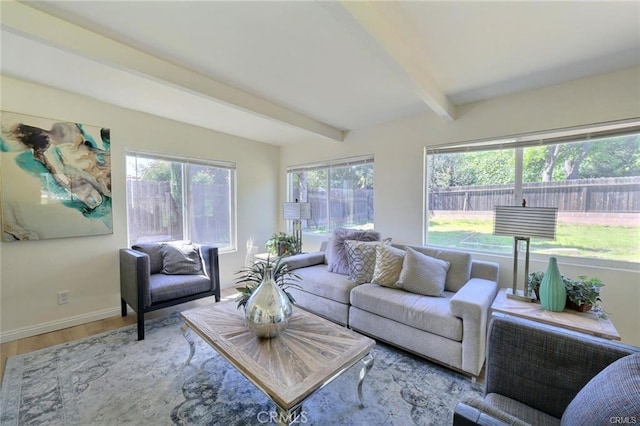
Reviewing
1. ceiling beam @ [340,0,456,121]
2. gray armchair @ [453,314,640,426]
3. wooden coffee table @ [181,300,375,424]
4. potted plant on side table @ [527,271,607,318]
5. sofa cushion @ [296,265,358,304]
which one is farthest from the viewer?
sofa cushion @ [296,265,358,304]

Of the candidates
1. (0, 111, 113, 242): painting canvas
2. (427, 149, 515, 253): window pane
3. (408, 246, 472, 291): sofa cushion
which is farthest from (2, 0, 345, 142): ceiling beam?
(408, 246, 472, 291): sofa cushion

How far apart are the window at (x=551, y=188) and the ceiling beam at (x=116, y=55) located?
216 cm

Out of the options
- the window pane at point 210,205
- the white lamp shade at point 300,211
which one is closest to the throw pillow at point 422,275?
the white lamp shade at point 300,211

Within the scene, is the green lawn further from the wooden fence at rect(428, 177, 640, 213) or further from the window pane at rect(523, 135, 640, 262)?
the wooden fence at rect(428, 177, 640, 213)

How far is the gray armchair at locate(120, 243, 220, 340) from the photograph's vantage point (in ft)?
8.14

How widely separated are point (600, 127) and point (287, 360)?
9.91 ft

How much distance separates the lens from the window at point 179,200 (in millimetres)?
3215

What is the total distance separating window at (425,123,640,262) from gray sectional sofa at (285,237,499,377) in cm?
49

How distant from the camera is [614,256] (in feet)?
7.22

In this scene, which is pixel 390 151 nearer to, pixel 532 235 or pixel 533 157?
pixel 533 157

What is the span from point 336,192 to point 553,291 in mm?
2738

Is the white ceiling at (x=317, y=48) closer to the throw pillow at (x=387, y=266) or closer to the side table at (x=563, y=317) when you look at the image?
the throw pillow at (x=387, y=266)

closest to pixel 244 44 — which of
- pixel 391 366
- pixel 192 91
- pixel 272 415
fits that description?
pixel 192 91

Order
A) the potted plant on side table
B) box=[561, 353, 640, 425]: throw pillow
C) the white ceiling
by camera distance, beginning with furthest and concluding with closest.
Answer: the potted plant on side table, the white ceiling, box=[561, 353, 640, 425]: throw pillow
